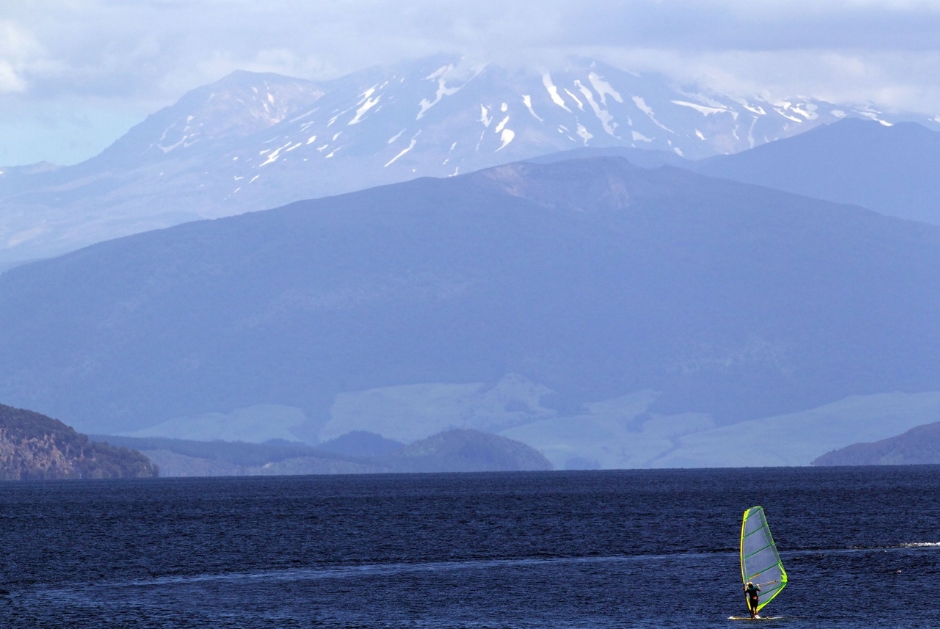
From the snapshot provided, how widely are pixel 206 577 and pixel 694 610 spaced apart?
41.1 metres

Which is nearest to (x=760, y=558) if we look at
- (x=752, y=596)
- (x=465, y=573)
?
(x=752, y=596)

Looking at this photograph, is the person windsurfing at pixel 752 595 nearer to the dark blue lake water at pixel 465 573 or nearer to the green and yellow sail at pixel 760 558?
the green and yellow sail at pixel 760 558

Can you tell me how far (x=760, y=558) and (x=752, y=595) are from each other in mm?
2726

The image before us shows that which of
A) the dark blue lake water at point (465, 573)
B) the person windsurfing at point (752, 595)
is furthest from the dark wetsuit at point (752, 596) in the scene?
the dark blue lake water at point (465, 573)

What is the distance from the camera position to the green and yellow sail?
8119 cm

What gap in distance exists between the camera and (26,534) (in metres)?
167

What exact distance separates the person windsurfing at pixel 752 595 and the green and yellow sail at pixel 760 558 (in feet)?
0.87

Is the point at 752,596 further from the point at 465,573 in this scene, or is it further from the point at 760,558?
the point at 465,573

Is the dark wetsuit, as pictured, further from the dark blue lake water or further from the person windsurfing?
the dark blue lake water

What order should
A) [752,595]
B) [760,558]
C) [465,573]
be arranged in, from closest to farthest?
[752,595] → [760,558] → [465,573]

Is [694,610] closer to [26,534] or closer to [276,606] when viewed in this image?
[276,606]

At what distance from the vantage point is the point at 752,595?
265ft

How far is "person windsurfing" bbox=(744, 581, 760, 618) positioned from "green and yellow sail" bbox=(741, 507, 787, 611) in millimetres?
265

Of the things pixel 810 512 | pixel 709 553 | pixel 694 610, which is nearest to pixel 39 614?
pixel 694 610
